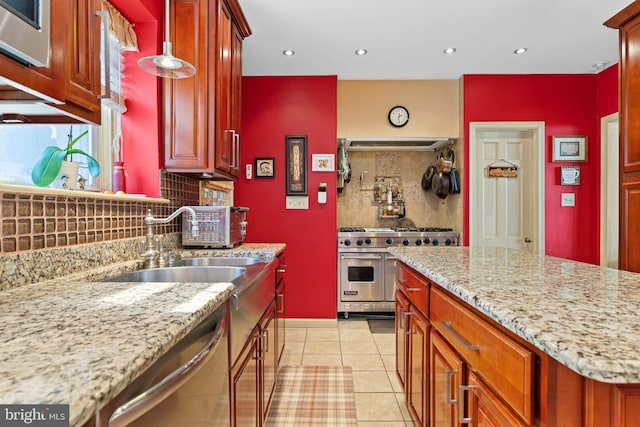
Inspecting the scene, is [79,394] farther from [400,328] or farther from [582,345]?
[400,328]

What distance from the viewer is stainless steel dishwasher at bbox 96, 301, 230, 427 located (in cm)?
54

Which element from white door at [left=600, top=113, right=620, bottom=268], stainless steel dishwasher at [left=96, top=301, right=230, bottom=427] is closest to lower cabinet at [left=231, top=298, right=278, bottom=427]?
stainless steel dishwasher at [left=96, top=301, right=230, bottom=427]

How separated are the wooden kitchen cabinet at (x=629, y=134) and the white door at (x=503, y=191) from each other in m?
1.66

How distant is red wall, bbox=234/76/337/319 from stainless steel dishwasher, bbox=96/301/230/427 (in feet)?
8.02

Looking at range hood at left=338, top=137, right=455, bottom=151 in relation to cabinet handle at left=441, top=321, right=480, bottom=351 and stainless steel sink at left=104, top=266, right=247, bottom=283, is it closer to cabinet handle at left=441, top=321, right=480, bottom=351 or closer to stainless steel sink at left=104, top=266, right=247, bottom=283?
stainless steel sink at left=104, top=266, right=247, bottom=283

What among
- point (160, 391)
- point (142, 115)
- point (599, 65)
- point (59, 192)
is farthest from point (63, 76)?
point (599, 65)

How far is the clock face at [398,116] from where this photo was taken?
Result: 11.9ft

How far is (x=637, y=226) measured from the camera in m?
1.90

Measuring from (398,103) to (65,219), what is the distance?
325cm

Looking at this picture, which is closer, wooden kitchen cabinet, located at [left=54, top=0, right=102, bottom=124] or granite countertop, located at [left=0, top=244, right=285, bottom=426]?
granite countertop, located at [left=0, top=244, right=285, bottom=426]

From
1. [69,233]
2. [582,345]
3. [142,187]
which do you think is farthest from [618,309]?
[142,187]

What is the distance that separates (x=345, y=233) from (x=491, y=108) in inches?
80.3

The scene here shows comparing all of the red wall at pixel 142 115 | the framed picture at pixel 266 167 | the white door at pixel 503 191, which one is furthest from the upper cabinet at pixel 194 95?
the white door at pixel 503 191

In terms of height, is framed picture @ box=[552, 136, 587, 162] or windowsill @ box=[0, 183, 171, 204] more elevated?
framed picture @ box=[552, 136, 587, 162]
